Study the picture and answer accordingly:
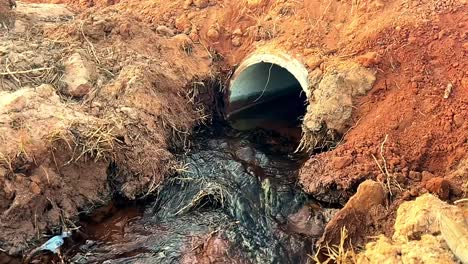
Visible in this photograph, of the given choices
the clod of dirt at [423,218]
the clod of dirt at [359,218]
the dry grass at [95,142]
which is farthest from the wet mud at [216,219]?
the clod of dirt at [423,218]

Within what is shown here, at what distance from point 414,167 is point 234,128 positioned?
407 centimetres

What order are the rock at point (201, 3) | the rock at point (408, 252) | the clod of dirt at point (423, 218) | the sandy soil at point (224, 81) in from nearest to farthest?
the rock at point (408, 252) < the clod of dirt at point (423, 218) < the sandy soil at point (224, 81) < the rock at point (201, 3)

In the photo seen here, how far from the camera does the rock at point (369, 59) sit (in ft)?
31.1

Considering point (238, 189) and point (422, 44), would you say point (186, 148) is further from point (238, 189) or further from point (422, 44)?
point (422, 44)

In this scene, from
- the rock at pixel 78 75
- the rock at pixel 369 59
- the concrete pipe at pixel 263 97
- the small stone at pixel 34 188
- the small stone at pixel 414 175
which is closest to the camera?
the small stone at pixel 34 188

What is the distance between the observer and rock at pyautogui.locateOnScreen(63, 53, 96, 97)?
30.5ft

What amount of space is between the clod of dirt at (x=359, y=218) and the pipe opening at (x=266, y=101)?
12.0 feet

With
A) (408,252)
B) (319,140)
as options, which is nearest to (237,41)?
(319,140)

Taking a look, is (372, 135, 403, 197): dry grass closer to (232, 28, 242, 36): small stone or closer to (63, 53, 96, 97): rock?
(232, 28, 242, 36): small stone

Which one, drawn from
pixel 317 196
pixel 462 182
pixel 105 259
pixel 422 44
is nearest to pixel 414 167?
pixel 462 182

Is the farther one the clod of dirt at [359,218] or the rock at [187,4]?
the rock at [187,4]

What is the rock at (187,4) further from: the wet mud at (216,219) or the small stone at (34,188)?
the small stone at (34,188)

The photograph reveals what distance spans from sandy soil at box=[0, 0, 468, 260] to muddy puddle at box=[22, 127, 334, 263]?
13.9 inches

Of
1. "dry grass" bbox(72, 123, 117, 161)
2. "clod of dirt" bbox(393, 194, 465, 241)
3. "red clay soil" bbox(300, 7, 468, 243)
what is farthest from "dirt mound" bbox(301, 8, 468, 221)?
"dry grass" bbox(72, 123, 117, 161)
